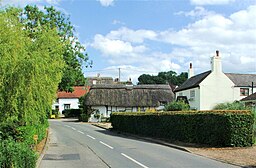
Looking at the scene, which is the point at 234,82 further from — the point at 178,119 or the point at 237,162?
the point at 237,162

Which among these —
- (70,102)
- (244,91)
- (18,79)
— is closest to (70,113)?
(70,102)

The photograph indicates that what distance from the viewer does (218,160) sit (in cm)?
1534

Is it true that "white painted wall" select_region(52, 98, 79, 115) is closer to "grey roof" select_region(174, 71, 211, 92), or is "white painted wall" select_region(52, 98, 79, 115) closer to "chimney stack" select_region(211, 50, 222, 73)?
"grey roof" select_region(174, 71, 211, 92)

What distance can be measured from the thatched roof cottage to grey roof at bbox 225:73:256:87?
12767mm

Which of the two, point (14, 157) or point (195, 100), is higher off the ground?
point (195, 100)

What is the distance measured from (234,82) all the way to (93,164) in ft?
134

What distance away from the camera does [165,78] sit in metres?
138

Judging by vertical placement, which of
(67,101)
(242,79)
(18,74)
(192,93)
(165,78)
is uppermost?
(165,78)

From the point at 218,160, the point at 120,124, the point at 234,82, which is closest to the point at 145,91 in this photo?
the point at 234,82

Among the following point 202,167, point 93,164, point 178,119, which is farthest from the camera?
point 178,119

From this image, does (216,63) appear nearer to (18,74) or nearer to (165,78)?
(18,74)

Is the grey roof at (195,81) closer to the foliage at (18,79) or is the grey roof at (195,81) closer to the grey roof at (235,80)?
the grey roof at (235,80)

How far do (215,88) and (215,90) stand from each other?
0.28 m

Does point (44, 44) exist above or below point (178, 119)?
above
